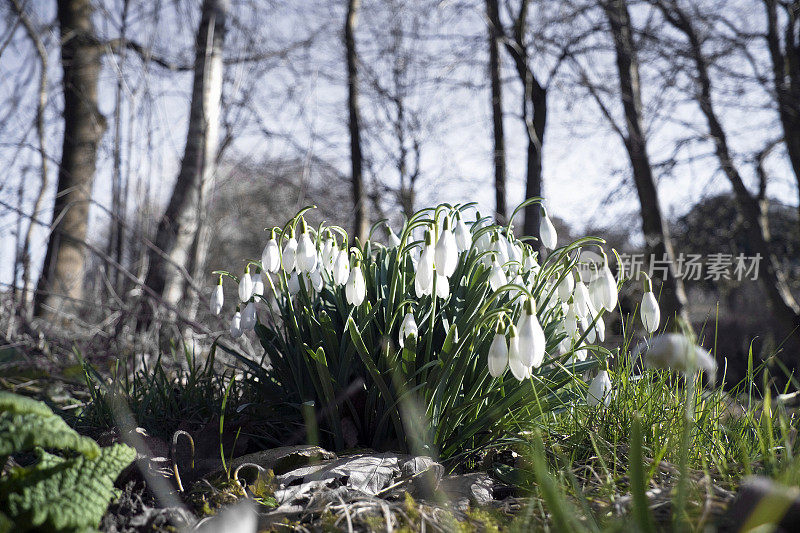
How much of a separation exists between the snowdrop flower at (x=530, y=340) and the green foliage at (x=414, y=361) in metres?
0.24

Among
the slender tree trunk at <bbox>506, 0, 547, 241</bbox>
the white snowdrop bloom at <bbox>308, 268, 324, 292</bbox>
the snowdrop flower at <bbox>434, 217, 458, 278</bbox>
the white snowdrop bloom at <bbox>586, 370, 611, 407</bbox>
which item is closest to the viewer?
the snowdrop flower at <bbox>434, 217, 458, 278</bbox>

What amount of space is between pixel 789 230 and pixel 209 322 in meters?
11.6

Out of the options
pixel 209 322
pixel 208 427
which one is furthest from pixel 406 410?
pixel 209 322

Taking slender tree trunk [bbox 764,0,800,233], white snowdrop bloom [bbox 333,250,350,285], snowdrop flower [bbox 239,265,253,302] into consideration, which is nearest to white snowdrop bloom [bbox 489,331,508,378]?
white snowdrop bloom [bbox 333,250,350,285]

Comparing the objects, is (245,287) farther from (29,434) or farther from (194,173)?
(194,173)

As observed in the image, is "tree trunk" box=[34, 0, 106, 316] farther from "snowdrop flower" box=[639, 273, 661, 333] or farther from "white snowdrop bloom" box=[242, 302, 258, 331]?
"snowdrop flower" box=[639, 273, 661, 333]

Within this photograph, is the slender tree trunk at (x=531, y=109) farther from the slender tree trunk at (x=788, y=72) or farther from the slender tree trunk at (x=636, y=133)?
the slender tree trunk at (x=788, y=72)

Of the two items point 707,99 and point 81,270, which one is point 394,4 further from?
point 81,270

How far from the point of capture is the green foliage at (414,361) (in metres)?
1.86

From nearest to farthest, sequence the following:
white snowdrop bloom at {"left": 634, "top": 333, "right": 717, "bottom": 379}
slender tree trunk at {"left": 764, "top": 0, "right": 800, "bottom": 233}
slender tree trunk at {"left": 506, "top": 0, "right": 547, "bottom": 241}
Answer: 1. white snowdrop bloom at {"left": 634, "top": 333, "right": 717, "bottom": 379}
2. slender tree trunk at {"left": 506, "top": 0, "right": 547, "bottom": 241}
3. slender tree trunk at {"left": 764, "top": 0, "right": 800, "bottom": 233}

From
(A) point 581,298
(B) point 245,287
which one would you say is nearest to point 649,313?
(A) point 581,298

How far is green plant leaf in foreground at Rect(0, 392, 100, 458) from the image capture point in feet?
3.84

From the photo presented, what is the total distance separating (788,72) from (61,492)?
403 inches

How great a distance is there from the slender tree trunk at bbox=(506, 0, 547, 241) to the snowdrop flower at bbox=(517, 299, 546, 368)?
498cm
